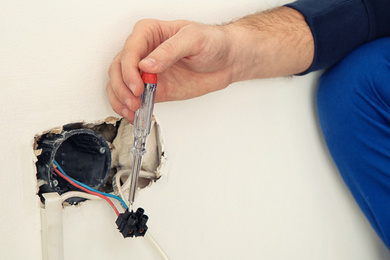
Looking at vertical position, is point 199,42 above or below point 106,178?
above

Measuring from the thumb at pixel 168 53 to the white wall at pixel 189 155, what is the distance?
0.40 ft

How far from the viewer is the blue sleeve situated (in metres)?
0.91

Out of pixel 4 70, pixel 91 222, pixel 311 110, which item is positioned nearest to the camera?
pixel 4 70

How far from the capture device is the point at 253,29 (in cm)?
83

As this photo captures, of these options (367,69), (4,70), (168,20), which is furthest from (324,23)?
(4,70)

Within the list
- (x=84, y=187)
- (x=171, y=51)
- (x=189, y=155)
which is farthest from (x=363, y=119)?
(x=84, y=187)

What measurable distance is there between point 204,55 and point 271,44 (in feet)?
0.80

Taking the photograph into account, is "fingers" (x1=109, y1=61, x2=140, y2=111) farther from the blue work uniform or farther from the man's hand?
the blue work uniform

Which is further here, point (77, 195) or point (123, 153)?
point (123, 153)

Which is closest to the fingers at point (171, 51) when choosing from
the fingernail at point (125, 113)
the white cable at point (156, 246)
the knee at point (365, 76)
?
the fingernail at point (125, 113)

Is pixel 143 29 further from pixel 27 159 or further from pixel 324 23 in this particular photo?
pixel 324 23

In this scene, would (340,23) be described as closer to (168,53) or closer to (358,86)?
(358,86)

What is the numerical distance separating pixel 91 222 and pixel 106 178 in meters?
0.08

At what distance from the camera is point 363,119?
0.93 metres
